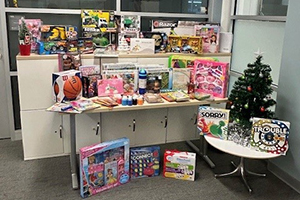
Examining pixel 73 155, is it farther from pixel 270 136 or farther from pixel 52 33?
pixel 270 136

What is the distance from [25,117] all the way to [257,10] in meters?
2.70

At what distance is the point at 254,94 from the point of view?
271 centimetres

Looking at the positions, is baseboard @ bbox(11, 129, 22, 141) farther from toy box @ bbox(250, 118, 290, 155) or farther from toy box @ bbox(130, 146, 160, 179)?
toy box @ bbox(250, 118, 290, 155)

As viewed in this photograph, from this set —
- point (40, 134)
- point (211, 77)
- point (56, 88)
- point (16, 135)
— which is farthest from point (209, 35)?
point (16, 135)

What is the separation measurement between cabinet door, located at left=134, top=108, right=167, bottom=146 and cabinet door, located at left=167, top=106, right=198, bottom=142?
84 mm

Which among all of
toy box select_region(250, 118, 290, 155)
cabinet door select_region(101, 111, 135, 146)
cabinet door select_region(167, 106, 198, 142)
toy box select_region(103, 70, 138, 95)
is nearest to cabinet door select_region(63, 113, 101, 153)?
cabinet door select_region(101, 111, 135, 146)

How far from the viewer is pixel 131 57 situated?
10.8ft

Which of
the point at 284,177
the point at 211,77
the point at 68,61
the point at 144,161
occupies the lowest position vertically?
the point at 284,177

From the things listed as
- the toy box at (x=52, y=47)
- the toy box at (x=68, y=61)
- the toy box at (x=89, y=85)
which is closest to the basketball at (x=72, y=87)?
the toy box at (x=89, y=85)

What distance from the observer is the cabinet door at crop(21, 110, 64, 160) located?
123 inches

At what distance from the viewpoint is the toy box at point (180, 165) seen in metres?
2.89

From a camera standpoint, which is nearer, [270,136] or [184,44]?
[270,136]

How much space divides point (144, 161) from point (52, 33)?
1.54 meters

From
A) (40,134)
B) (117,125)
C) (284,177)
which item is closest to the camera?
(284,177)
